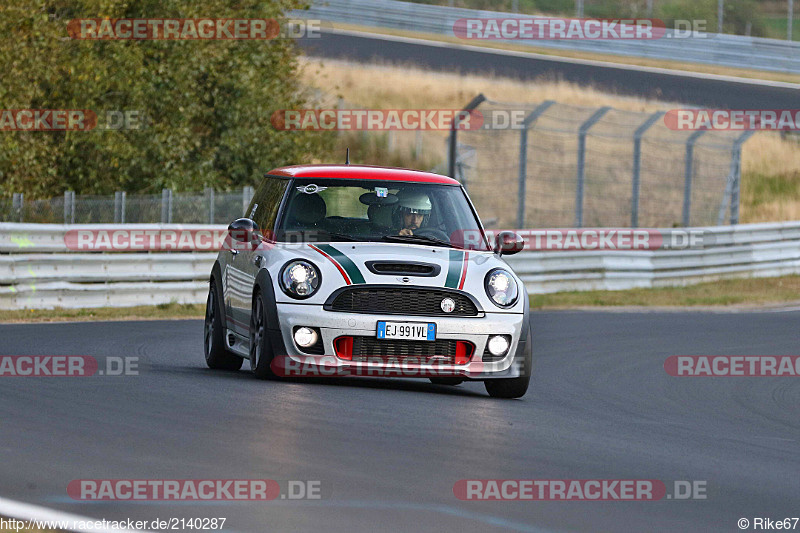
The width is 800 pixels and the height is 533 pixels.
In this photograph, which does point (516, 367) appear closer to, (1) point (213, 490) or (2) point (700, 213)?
(1) point (213, 490)

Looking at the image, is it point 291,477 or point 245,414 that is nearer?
point 291,477

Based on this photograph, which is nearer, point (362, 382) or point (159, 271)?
point (362, 382)

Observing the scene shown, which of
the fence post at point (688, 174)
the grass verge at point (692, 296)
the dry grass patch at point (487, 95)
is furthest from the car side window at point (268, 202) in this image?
the dry grass patch at point (487, 95)

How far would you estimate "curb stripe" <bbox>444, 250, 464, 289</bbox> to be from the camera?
9516 mm

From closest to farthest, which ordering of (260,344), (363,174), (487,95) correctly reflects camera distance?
(260,344) < (363,174) < (487,95)

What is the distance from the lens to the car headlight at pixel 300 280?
31.1 ft

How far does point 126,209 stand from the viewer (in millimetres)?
20484

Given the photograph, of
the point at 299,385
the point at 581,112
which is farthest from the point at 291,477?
the point at 581,112

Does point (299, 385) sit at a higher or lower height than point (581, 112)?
lower

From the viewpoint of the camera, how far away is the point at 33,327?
1462 cm

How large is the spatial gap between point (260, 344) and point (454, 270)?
4.60ft

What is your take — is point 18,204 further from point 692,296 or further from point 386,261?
point 386,261

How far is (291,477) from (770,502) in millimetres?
2093

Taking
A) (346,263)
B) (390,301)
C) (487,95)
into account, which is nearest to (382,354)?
(390,301)
